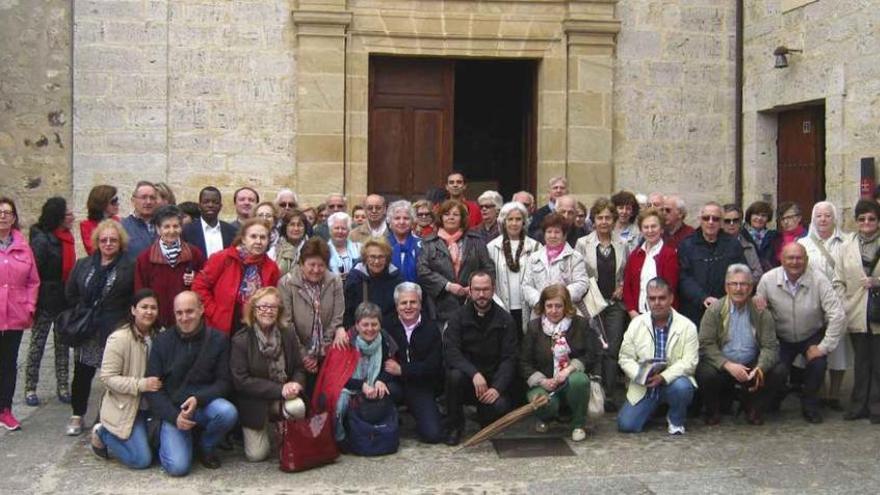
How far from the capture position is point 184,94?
10.9m

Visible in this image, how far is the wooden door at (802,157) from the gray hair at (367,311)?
6.23m

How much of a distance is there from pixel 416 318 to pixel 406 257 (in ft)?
2.22

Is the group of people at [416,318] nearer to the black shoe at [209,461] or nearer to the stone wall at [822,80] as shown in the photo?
the black shoe at [209,461]

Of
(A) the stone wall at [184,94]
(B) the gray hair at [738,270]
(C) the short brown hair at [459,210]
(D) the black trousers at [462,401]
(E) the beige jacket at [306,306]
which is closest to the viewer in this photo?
(E) the beige jacket at [306,306]

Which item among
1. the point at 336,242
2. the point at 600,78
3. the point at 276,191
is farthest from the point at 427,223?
the point at 600,78

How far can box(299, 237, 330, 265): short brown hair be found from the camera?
677 centimetres

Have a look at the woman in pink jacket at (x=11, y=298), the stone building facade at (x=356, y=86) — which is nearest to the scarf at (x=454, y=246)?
the woman in pink jacket at (x=11, y=298)

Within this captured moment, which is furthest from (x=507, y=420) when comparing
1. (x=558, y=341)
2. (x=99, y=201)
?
(x=99, y=201)

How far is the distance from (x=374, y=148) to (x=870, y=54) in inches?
210

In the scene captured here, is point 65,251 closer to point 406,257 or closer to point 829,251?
point 406,257

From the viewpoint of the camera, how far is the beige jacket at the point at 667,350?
7066 millimetres

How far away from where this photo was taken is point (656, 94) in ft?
38.4

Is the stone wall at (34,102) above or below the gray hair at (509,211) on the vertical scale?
above

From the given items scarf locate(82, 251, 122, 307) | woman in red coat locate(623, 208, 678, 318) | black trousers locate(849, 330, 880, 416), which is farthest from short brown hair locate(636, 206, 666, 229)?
scarf locate(82, 251, 122, 307)
